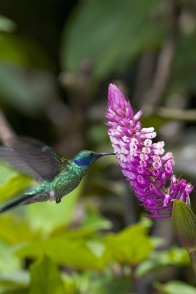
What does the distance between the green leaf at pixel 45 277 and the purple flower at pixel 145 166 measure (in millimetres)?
379

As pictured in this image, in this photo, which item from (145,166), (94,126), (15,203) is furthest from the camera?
(94,126)

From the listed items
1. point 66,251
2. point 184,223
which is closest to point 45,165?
point 66,251

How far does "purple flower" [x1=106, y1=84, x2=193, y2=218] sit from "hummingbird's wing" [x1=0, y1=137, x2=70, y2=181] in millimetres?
226

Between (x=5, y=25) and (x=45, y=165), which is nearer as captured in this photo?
(x=45, y=165)

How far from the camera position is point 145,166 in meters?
1.21

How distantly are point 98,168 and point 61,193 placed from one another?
149 centimetres

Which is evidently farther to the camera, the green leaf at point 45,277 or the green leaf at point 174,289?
the green leaf at point 174,289

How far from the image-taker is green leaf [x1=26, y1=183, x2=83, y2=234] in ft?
6.59

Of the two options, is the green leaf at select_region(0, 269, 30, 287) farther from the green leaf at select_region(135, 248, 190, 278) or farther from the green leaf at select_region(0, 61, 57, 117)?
the green leaf at select_region(0, 61, 57, 117)

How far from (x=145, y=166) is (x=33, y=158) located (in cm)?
33

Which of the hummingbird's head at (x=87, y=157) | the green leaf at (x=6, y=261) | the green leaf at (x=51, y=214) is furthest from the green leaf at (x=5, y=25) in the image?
the hummingbird's head at (x=87, y=157)

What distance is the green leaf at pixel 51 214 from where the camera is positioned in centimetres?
201

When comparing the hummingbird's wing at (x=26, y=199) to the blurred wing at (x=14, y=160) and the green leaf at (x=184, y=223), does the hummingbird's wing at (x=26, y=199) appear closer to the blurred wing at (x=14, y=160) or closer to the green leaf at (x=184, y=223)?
the blurred wing at (x=14, y=160)

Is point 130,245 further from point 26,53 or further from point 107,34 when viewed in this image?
point 26,53
